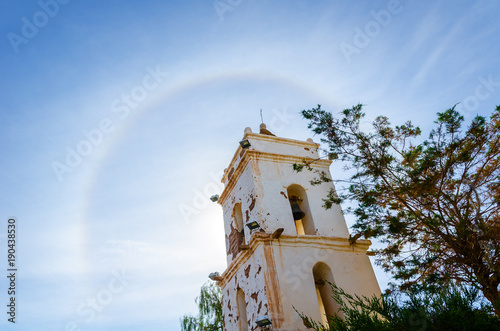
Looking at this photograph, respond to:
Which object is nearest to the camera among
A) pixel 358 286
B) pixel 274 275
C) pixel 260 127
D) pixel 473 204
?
pixel 473 204

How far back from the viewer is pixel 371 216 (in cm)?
802

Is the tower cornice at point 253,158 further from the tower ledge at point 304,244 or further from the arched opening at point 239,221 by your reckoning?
the tower ledge at point 304,244

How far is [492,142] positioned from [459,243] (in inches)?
99.5

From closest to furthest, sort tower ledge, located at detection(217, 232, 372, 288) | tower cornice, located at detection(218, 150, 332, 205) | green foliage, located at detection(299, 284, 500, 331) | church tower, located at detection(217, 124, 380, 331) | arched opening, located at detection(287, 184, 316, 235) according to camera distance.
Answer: green foliage, located at detection(299, 284, 500, 331) → church tower, located at detection(217, 124, 380, 331) → tower ledge, located at detection(217, 232, 372, 288) → arched opening, located at detection(287, 184, 316, 235) → tower cornice, located at detection(218, 150, 332, 205)

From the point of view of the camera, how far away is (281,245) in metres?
9.74

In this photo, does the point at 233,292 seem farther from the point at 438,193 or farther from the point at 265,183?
the point at 438,193

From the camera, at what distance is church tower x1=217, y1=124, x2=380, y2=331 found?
911 centimetres

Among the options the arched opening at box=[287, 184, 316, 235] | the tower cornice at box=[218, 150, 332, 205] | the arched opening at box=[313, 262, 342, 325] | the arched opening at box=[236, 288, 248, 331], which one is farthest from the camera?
the tower cornice at box=[218, 150, 332, 205]

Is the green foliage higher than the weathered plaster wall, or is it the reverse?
the weathered plaster wall

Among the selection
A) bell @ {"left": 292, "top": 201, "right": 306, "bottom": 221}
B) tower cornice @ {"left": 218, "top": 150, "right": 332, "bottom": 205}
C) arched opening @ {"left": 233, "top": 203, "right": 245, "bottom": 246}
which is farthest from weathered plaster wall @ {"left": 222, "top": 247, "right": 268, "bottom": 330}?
tower cornice @ {"left": 218, "top": 150, "right": 332, "bottom": 205}

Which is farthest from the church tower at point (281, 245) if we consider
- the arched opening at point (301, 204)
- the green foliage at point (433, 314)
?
the green foliage at point (433, 314)

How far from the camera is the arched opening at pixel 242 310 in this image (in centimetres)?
1049

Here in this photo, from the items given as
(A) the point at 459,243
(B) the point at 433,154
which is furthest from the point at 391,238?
(B) the point at 433,154

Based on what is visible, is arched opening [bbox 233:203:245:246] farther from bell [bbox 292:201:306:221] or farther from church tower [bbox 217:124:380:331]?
bell [bbox 292:201:306:221]
